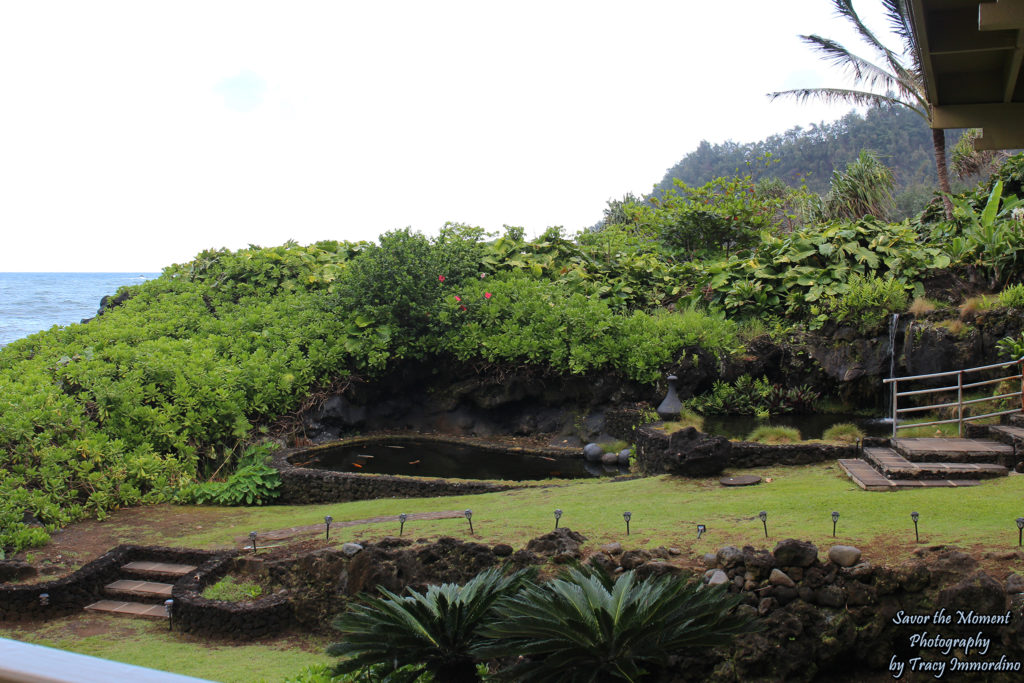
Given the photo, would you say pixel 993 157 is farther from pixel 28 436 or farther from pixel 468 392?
pixel 28 436

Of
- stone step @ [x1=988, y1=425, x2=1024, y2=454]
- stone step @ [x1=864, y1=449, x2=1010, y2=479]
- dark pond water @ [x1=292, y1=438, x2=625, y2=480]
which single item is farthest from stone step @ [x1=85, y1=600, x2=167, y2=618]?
stone step @ [x1=988, y1=425, x2=1024, y2=454]

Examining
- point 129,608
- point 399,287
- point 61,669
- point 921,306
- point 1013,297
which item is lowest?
point 129,608

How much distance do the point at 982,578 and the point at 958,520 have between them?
6.59ft

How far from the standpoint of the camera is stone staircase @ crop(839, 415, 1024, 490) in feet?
25.4

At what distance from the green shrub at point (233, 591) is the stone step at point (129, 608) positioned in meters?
0.57

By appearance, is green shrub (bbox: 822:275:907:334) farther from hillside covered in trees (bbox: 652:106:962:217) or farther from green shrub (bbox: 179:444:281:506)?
hillside covered in trees (bbox: 652:106:962:217)

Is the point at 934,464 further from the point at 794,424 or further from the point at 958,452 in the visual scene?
the point at 794,424

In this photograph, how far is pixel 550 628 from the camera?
13.6 ft

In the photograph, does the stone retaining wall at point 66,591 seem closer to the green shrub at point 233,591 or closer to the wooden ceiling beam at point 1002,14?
the green shrub at point 233,591

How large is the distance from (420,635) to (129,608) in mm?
4599

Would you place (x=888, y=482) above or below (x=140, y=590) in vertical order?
above

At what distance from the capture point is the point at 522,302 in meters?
15.9

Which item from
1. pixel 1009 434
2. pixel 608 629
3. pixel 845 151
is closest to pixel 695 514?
pixel 608 629

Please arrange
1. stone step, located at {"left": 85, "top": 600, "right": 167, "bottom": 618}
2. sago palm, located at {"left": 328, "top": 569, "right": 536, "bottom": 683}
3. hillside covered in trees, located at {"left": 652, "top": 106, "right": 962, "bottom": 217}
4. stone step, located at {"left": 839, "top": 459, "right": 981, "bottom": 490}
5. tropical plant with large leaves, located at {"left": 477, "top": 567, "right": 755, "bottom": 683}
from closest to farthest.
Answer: tropical plant with large leaves, located at {"left": 477, "top": 567, "right": 755, "bottom": 683} → sago palm, located at {"left": 328, "top": 569, "right": 536, "bottom": 683} → stone step, located at {"left": 85, "top": 600, "right": 167, "bottom": 618} → stone step, located at {"left": 839, "top": 459, "right": 981, "bottom": 490} → hillside covered in trees, located at {"left": 652, "top": 106, "right": 962, "bottom": 217}
